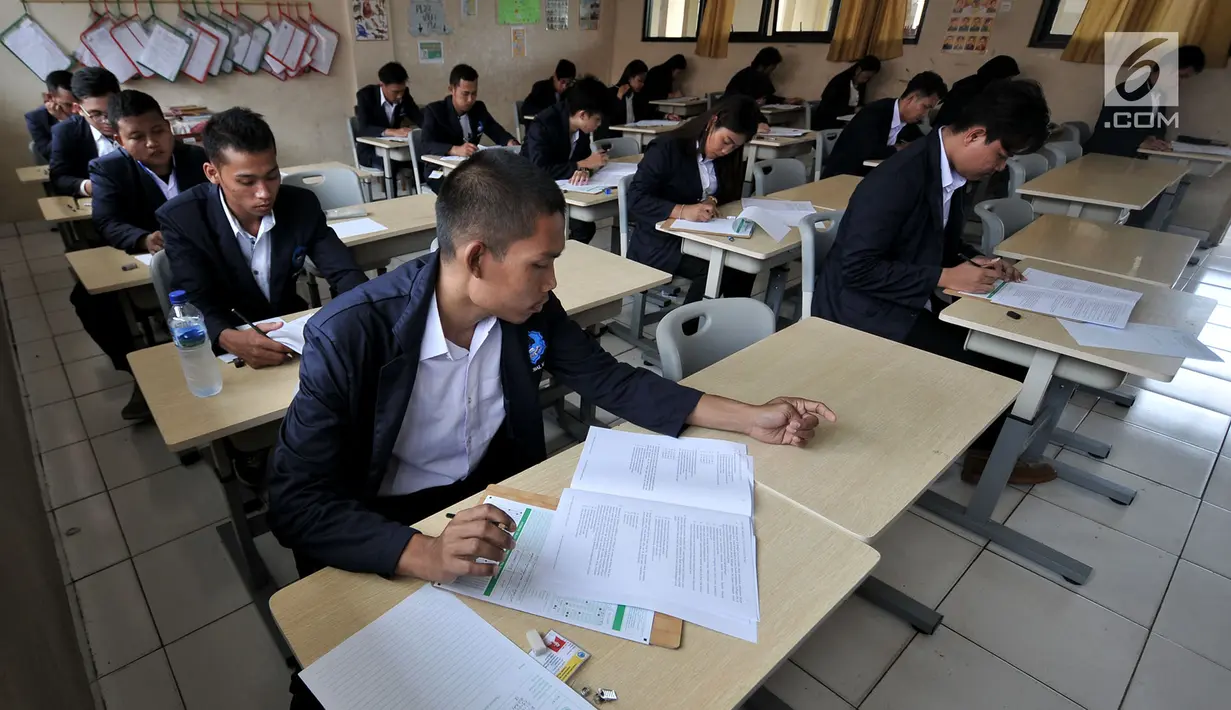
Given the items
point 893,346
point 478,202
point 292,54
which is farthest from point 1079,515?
point 292,54

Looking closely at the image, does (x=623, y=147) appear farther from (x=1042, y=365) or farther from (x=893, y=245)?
(x=1042, y=365)

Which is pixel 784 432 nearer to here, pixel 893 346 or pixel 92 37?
pixel 893 346

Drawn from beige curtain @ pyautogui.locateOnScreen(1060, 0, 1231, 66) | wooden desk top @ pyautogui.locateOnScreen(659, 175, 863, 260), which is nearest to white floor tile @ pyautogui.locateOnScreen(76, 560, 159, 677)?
wooden desk top @ pyautogui.locateOnScreen(659, 175, 863, 260)

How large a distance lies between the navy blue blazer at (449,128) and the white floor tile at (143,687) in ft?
10.7

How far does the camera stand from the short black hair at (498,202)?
968 mm

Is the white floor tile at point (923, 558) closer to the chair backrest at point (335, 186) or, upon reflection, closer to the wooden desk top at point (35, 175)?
the chair backrest at point (335, 186)

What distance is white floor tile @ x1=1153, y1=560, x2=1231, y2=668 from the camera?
5.64 ft

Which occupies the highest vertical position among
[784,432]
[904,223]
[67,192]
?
[904,223]

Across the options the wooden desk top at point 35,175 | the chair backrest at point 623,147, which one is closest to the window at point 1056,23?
the chair backrest at point 623,147

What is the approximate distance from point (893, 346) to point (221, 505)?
213 cm

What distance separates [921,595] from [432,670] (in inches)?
62.4

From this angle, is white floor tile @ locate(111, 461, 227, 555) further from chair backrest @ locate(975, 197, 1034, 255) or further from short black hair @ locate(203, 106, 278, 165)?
chair backrest @ locate(975, 197, 1034, 255)

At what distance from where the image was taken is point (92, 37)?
4.43m

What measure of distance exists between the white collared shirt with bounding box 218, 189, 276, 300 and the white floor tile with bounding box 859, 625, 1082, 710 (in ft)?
6.87
